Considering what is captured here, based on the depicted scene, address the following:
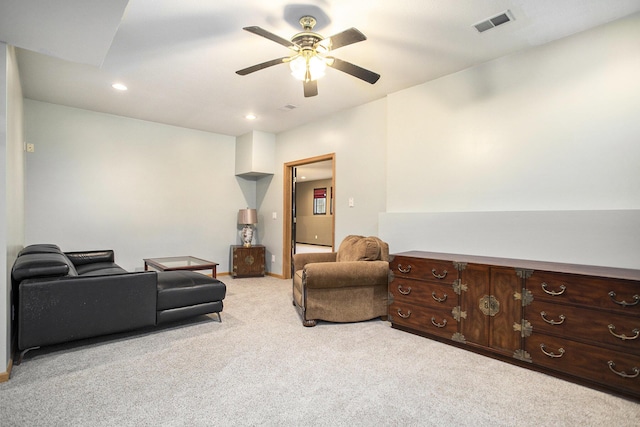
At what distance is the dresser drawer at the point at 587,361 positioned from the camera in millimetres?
1940

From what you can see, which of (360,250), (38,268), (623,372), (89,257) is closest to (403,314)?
(360,250)

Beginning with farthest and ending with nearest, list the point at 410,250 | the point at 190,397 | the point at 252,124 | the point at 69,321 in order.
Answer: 1. the point at 252,124
2. the point at 410,250
3. the point at 69,321
4. the point at 190,397

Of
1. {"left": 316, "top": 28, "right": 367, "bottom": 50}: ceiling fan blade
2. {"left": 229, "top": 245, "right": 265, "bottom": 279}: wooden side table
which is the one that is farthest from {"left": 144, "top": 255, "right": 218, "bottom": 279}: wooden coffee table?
{"left": 316, "top": 28, "right": 367, "bottom": 50}: ceiling fan blade

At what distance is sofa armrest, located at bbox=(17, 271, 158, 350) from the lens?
2.35 metres

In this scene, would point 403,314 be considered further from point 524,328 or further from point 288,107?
point 288,107

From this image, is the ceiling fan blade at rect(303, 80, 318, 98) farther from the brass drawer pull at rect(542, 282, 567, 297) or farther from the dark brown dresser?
the brass drawer pull at rect(542, 282, 567, 297)

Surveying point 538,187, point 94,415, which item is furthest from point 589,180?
A: point 94,415

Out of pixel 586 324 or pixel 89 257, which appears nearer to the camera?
pixel 586 324

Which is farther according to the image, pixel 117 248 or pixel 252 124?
pixel 252 124

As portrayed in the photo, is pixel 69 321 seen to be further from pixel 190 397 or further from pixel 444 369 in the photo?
pixel 444 369

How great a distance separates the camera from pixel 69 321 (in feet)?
8.16

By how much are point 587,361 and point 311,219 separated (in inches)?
394

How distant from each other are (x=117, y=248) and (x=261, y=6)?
4306 millimetres

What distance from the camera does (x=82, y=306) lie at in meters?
2.54
